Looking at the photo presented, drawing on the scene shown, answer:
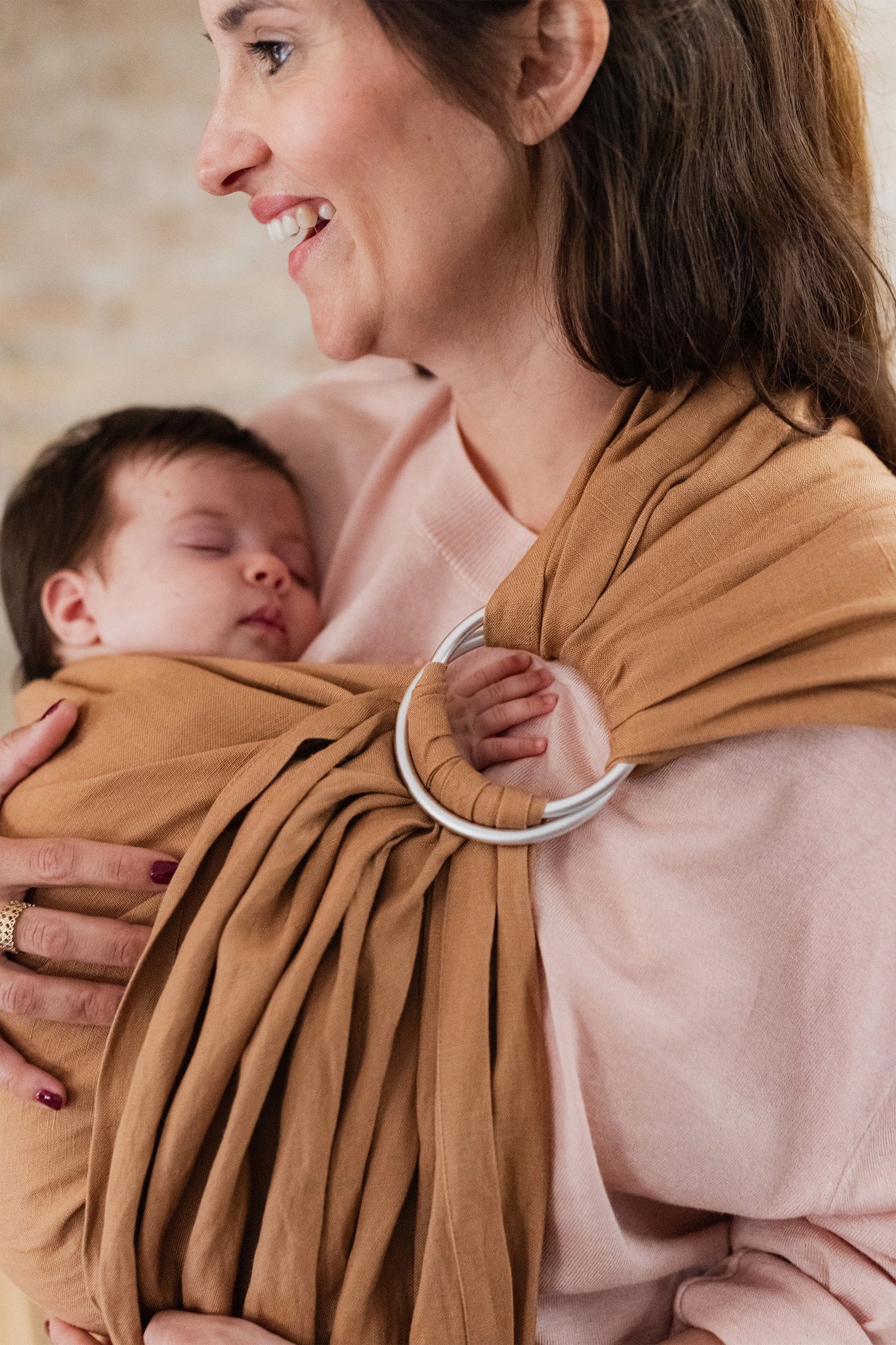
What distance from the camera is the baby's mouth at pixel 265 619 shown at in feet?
3.85

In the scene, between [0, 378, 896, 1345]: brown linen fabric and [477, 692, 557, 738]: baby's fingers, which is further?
[477, 692, 557, 738]: baby's fingers

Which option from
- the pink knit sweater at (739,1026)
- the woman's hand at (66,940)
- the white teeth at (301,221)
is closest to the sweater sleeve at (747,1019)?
the pink knit sweater at (739,1026)

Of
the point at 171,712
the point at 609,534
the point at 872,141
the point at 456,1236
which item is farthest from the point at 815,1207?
the point at 872,141

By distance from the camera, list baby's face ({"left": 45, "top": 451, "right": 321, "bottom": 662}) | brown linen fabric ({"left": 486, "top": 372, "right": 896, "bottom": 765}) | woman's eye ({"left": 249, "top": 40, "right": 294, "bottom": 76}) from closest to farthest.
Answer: brown linen fabric ({"left": 486, "top": 372, "right": 896, "bottom": 765}) < woman's eye ({"left": 249, "top": 40, "right": 294, "bottom": 76}) < baby's face ({"left": 45, "top": 451, "right": 321, "bottom": 662})

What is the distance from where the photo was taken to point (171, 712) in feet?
3.19

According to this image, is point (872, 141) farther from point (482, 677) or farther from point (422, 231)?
point (482, 677)

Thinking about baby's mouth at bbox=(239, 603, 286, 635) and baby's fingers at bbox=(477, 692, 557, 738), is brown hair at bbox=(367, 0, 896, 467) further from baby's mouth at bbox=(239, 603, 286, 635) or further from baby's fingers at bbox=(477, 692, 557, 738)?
baby's mouth at bbox=(239, 603, 286, 635)

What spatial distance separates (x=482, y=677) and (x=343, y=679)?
Answer: 0.41ft

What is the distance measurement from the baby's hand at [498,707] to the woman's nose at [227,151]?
45 cm

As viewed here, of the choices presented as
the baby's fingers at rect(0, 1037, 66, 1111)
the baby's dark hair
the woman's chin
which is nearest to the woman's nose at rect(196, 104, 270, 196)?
the woman's chin

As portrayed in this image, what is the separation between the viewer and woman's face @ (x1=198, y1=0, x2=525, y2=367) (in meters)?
0.86

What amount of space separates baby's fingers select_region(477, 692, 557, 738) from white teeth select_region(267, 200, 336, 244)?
43cm

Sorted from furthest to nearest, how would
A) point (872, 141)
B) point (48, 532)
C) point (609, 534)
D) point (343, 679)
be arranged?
1. point (872, 141)
2. point (48, 532)
3. point (343, 679)
4. point (609, 534)

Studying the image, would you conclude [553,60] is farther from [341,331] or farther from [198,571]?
[198,571]
